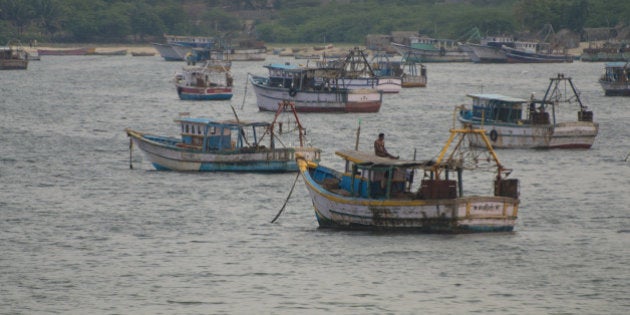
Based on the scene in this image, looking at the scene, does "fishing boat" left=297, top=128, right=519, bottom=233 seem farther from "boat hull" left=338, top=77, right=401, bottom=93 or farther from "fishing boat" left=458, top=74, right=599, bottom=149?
"boat hull" left=338, top=77, right=401, bottom=93

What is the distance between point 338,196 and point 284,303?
9.35m

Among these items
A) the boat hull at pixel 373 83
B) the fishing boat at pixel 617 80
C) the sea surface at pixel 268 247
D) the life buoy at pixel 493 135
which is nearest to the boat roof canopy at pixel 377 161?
the sea surface at pixel 268 247

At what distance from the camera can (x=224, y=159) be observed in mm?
65812

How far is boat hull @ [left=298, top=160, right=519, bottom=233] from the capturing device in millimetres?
46688

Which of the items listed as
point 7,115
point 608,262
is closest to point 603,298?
point 608,262

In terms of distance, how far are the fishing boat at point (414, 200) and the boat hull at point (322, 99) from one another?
186 feet

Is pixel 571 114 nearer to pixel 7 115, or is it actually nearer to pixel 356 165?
pixel 7 115

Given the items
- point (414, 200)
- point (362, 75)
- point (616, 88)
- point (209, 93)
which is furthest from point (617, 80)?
point (414, 200)

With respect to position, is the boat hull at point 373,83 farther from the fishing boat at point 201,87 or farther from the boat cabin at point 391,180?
the boat cabin at point 391,180

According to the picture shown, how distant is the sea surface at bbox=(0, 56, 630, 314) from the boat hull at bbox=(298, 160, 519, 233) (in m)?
0.47

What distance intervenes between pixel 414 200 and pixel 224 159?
20835mm

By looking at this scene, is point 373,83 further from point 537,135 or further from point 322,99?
point 537,135

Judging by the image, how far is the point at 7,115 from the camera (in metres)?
113

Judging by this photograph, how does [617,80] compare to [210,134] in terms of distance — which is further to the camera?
[617,80]
